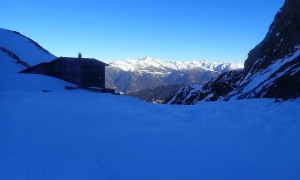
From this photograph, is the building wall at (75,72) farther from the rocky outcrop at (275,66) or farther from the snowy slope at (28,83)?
the rocky outcrop at (275,66)

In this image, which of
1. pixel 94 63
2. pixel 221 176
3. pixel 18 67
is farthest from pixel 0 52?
pixel 221 176

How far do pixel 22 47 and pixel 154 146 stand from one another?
8800 cm

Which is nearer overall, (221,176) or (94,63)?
(221,176)

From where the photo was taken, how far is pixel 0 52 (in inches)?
2835

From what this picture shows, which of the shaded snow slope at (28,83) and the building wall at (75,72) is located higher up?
the building wall at (75,72)

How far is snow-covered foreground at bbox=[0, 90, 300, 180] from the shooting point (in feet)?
23.1

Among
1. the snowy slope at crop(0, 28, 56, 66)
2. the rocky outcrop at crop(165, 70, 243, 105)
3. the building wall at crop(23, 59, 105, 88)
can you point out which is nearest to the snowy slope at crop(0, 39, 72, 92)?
the building wall at crop(23, 59, 105, 88)

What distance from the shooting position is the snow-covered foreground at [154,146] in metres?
7.04

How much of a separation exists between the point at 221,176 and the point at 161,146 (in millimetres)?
2559

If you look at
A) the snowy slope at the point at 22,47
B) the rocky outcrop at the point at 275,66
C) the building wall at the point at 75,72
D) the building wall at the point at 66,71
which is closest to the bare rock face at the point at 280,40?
the rocky outcrop at the point at 275,66

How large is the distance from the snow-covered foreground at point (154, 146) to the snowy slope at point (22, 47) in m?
68.2

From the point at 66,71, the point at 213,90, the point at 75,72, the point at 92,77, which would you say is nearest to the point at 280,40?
the point at 213,90

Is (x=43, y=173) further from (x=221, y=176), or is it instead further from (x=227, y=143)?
(x=227, y=143)

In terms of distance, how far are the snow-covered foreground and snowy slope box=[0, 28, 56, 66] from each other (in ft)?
224
